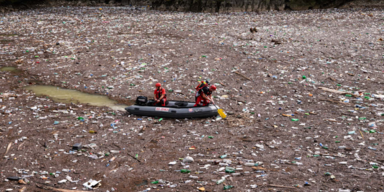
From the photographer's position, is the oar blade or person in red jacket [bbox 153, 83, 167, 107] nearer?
the oar blade

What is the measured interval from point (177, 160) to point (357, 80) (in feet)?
21.5

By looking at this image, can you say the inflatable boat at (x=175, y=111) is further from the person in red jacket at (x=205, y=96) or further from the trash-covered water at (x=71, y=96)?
the trash-covered water at (x=71, y=96)

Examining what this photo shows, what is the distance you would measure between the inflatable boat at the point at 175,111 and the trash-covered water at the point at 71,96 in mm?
856

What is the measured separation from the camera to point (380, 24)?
14852mm

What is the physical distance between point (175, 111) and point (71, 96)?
3472mm

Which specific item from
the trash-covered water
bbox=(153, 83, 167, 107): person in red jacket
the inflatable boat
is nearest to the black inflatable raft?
the inflatable boat

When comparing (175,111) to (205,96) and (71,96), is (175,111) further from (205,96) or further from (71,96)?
(71,96)

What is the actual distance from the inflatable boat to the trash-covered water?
856 mm

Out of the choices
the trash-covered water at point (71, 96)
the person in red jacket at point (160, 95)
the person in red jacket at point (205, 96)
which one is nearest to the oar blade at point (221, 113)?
the person in red jacket at point (205, 96)

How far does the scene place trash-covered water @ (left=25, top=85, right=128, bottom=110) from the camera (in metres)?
8.33

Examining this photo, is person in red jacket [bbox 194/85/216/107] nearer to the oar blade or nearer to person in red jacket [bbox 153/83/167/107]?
the oar blade

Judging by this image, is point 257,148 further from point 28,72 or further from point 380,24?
point 380,24

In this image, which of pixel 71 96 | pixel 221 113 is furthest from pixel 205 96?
pixel 71 96

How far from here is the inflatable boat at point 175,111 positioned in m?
7.14
